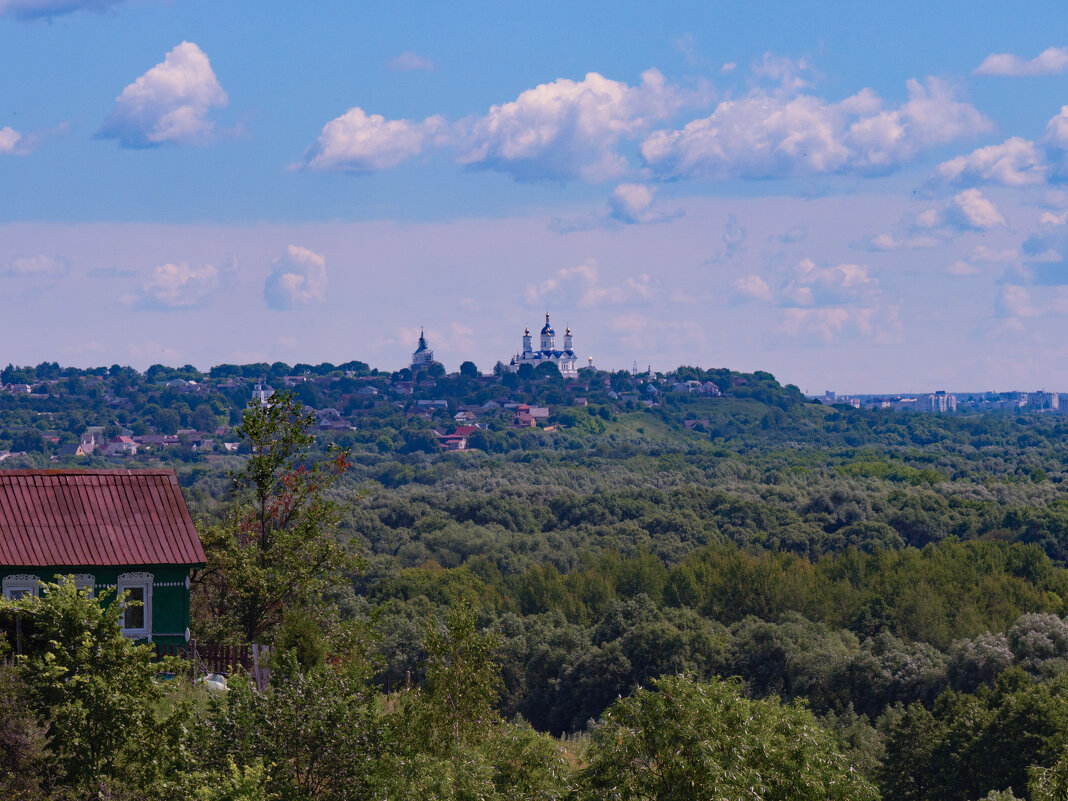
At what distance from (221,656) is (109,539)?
9.56 ft

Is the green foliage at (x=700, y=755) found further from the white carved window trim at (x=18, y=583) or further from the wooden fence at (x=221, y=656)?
the white carved window trim at (x=18, y=583)

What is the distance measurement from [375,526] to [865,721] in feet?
214

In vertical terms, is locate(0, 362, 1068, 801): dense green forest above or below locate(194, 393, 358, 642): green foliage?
below

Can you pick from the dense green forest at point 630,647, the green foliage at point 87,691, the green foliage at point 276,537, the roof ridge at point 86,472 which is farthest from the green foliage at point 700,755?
the roof ridge at point 86,472

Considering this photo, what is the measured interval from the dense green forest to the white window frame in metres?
1.45

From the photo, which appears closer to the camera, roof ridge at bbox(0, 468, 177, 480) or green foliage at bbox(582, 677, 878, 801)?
green foliage at bbox(582, 677, 878, 801)

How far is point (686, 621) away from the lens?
6244cm

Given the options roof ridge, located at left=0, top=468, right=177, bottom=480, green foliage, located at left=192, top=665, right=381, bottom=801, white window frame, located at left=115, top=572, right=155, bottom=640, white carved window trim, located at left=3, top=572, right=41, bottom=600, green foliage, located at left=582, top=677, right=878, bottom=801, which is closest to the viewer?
green foliage, located at left=192, top=665, right=381, bottom=801

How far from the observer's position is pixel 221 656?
25.2m

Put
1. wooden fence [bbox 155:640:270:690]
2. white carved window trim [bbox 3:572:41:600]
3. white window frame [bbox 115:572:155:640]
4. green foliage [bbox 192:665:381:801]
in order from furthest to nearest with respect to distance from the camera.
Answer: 1. white window frame [bbox 115:572:155:640]
2. wooden fence [bbox 155:640:270:690]
3. white carved window trim [bbox 3:572:41:600]
4. green foliage [bbox 192:665:381:801]

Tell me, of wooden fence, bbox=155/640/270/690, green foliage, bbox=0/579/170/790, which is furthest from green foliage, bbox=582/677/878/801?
wooden fence, bbox=155/640/270/690

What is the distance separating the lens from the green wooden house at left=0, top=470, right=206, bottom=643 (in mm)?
24000

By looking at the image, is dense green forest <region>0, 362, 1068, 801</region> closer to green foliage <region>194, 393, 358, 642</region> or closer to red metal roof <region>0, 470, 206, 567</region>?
green foliage <region>194, 393, 358, 642</region>

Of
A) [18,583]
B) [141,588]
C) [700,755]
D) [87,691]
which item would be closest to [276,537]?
[141,588]
